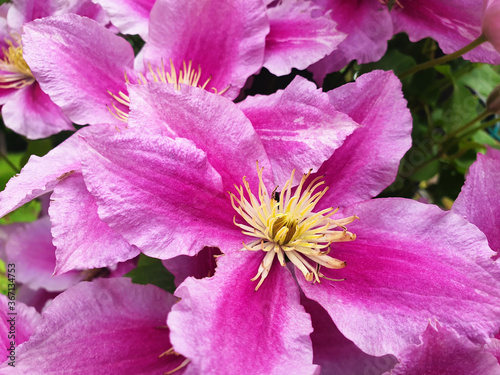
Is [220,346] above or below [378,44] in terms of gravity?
below

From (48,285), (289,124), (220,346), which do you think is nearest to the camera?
(220,346)

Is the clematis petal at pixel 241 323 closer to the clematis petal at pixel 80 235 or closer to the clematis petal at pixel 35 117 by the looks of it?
the clematis petal at pixel 80 235

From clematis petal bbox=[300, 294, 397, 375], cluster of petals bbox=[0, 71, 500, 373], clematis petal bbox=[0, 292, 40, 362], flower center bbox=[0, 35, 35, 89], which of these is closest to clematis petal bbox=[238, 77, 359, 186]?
cluster of petals bbox=[0, 71, 500, 373]

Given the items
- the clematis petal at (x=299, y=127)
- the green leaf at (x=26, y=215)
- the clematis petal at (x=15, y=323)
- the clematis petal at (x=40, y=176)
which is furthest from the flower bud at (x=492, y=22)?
the green leaf at (x=26, y=215)

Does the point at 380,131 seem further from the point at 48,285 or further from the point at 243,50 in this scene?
the point at 48,285

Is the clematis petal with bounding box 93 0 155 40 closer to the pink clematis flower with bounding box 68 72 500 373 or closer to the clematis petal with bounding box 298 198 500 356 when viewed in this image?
the pink clematis flower with bounding box 68 72 500 373

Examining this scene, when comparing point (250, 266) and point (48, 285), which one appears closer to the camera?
point (250, 266)

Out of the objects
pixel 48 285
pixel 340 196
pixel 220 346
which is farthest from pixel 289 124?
pixel 48 285
